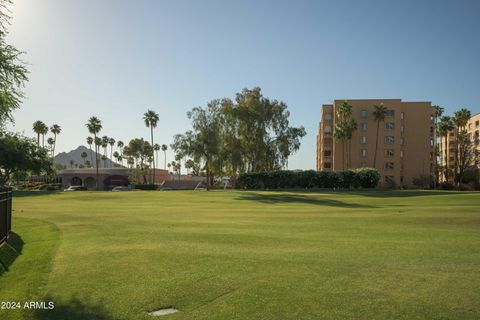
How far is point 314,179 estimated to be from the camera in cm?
6775

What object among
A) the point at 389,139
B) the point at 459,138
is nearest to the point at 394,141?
the point at 389,139

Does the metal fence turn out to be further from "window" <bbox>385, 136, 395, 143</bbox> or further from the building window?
"window" <bbox>385, 136, 395, 143</bbox>

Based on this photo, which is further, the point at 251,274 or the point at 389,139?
the point at 389,139

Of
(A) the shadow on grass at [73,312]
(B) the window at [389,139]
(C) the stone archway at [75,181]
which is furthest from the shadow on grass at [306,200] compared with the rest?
(C) the stone archway at [75,181]

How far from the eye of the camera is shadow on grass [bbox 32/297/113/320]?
6855 mm

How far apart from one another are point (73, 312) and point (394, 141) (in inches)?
3728

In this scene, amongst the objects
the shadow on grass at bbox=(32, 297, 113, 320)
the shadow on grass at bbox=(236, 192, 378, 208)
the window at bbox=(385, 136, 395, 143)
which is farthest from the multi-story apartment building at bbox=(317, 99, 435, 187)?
the shadow on grass at bbox=(32, 297, 113, 320)

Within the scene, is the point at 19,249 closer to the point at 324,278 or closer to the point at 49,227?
the point at 49,227

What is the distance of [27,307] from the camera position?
7336 mm

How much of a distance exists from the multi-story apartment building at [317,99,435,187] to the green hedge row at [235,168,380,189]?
94.1 ft

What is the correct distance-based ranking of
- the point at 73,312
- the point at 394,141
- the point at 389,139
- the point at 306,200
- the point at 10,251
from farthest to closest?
the point at 389,139 < the point at 394,141 < the point at 306,200 < the point at 10,251 < the point at 73,312

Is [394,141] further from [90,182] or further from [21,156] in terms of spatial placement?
[90,182]

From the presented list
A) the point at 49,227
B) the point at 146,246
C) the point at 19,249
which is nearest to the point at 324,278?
the point at 146,246

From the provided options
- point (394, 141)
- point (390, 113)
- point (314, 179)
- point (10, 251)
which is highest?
point (390, 113)
